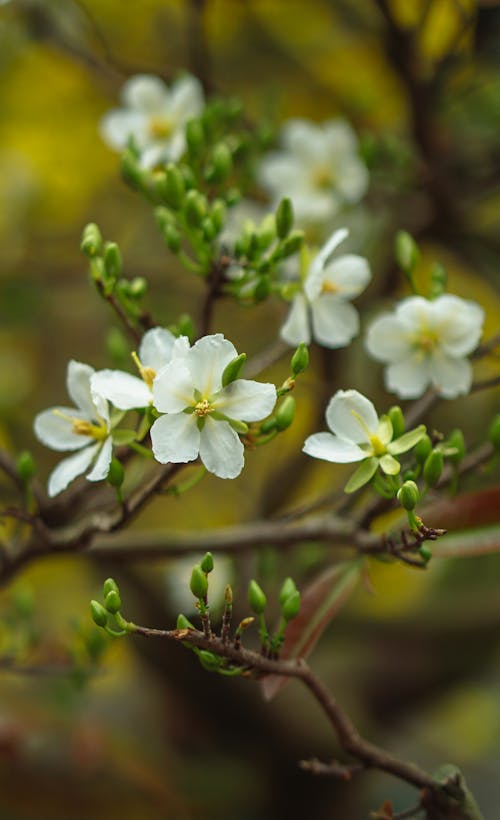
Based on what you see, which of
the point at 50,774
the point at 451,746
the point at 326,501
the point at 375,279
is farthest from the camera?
the point at 451,746

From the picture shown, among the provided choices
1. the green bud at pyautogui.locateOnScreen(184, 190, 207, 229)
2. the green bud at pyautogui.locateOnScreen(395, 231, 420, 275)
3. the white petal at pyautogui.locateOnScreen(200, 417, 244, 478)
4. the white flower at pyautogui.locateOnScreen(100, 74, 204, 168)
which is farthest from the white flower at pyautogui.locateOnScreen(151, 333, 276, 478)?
the white flower at pyautogui.locateOnScreen(100, 74, 204, 168)

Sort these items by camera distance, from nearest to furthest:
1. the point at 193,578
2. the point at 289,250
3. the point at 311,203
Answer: the point at 193,578, the point at 289,250, the point at 311,203

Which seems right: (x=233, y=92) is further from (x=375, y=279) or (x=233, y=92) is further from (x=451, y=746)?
(x=451, y=746)

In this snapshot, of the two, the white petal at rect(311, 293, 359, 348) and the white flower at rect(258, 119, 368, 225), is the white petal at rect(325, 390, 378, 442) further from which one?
the white flower at rect(258, 119, 368, 225)

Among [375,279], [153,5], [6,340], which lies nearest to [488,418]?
[375,279]

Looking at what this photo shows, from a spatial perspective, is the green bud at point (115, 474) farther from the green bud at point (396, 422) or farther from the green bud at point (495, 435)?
the green bud at point (495, 435)

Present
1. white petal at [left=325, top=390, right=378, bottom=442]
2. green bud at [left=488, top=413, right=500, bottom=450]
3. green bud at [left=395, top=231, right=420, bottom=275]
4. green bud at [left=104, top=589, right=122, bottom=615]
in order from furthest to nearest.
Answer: green bud at [left=395, top=231, right=420, bottom=275], green bud at [left=488, top=413, right=500, bottom=450], white petal at [left=325, top=390, right=378, bottom=442], green bud at [left=104, top=589, right=122, bottom=615]
